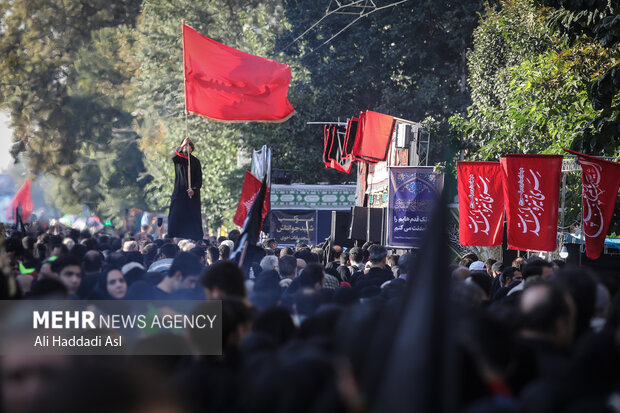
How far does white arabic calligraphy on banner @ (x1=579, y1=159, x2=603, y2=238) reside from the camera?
10992mm

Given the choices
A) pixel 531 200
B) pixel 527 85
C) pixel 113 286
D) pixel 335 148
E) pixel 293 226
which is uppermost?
pixel 527 85

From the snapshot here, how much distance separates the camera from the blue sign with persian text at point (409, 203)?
15023 mm

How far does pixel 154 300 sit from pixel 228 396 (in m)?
3.04

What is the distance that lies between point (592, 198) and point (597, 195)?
71 millimetres

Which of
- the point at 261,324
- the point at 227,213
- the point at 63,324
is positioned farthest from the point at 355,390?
the point at 227,213

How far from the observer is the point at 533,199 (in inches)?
450

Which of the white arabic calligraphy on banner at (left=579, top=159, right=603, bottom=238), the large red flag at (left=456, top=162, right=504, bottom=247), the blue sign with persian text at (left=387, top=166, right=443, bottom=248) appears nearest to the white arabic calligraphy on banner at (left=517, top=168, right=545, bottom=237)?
the white arabic calligraphy on banner at (left=579, top=159, right=603, bottom=238)

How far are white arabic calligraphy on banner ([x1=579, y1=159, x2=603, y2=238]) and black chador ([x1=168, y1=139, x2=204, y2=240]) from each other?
16.3 ft

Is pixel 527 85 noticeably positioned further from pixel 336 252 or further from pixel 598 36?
pixel 598 36

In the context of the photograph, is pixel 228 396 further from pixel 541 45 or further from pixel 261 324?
pixel 541 45

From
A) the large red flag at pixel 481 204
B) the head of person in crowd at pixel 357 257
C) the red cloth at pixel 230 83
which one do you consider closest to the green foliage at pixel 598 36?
the large red flag at pixel 481 204

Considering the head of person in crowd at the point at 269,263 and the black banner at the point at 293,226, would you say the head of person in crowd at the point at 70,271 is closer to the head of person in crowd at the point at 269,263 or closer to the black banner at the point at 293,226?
the head of person in crowd at the point at 269,263

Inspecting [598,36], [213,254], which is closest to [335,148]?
[213,254]

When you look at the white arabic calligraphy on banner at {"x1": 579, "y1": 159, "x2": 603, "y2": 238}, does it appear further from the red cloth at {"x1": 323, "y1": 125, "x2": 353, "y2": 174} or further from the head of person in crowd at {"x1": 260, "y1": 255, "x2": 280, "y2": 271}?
the red cloth at {"x1": 323, "y1": 125, "x2": 353, "y2": 174}
